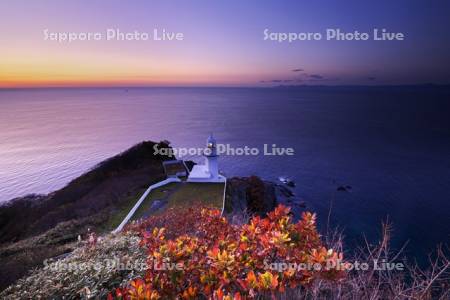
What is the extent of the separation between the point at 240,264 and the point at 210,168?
20.1m

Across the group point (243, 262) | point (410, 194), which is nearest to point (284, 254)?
point (243, 262)

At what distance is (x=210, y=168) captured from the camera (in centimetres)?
2352

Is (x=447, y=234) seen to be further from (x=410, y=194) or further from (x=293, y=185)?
(x=293, y=185)

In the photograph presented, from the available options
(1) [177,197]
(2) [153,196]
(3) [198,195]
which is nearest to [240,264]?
(3) [198,195]

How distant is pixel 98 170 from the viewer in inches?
1391

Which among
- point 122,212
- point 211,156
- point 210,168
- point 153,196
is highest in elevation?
point 211,156

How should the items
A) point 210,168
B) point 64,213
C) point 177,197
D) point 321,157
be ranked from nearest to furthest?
1. point 177,197
2. point 64,213
3. point 210,168
4. point 321,157

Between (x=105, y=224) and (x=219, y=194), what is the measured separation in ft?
29.3

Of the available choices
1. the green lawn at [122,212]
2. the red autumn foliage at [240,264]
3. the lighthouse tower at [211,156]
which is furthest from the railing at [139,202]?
the red autumn foliage at [240,264]

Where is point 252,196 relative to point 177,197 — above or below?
below

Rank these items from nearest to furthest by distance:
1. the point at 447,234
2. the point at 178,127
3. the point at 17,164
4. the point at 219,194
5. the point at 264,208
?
the point at 219,194, the point at 447,234, the point at 264,208, the point at 17,164, the point at 178,127

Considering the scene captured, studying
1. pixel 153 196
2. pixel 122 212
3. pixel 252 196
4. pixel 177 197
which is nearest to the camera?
pixel 122 212

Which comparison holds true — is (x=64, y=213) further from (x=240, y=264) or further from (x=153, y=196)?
(x=240, y=264)

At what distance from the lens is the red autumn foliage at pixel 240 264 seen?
3.05m
